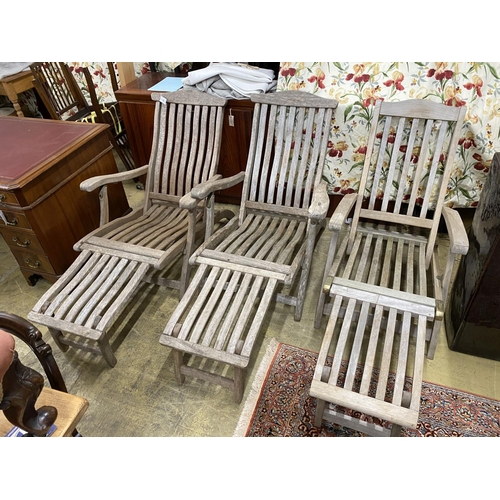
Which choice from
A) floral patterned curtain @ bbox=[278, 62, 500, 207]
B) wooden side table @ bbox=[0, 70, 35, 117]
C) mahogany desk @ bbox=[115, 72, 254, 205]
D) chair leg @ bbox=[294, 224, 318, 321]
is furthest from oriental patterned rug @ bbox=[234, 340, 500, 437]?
wooden side table @ bbox=[0, 70, 35, 117]

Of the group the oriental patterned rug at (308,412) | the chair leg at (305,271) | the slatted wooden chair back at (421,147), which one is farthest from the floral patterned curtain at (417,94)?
the oriental patterned rug at (308,412)

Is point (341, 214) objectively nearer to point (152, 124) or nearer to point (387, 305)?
point (387, 305)

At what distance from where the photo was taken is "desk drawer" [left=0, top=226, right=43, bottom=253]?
232 centimetres

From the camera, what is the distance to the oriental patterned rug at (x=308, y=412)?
1755mm

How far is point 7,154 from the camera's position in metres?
2.38

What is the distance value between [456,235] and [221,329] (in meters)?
1.24

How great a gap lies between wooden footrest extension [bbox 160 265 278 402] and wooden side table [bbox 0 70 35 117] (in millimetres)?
3090

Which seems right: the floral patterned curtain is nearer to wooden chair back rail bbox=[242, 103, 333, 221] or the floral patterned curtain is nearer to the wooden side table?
wooden chair back rail bbox=[242, 103, 333, 221]

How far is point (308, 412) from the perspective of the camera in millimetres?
1854

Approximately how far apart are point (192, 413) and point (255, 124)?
1.83 meters

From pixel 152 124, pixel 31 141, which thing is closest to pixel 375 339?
pixel 152 124

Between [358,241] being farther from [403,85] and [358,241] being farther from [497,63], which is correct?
[497,63]

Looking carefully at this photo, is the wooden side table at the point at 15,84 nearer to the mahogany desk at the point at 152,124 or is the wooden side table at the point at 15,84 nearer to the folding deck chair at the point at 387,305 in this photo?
the mahogany desk at the point at 152,124

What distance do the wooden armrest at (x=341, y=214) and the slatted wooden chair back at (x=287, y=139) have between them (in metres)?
0.28
